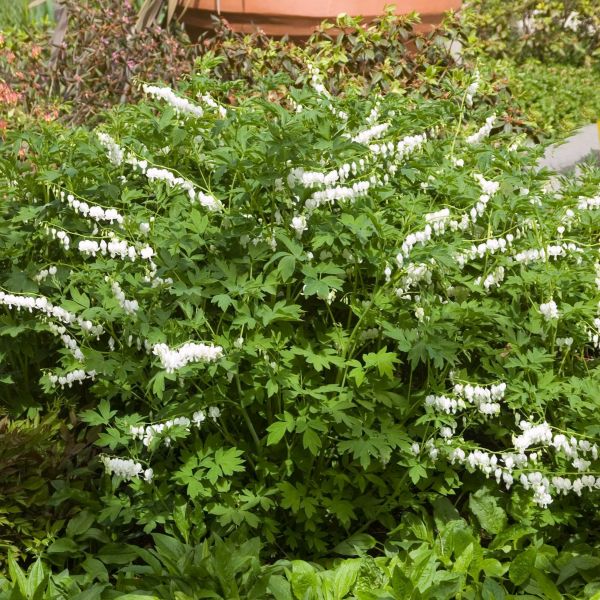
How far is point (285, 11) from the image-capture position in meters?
7.32

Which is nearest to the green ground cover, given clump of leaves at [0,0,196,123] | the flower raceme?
the flower raceme

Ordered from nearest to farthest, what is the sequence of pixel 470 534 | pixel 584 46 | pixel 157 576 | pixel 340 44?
pixel 157 576, pixel 470 534, pixel 340 44, pixel 584 46

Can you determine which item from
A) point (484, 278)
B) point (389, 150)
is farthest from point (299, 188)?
point (484, 278)

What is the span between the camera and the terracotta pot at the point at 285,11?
731 cm

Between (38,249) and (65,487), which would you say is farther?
(38,249)

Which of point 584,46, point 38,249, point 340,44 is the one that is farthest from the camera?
point 584,46

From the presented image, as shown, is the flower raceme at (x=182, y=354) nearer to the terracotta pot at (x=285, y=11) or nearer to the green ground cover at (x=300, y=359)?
the green ground cover at (x=300, y=359)

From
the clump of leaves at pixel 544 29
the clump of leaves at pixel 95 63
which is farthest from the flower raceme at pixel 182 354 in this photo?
the clump of leaves at pixel 544 29

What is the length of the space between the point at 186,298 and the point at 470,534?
1.33m

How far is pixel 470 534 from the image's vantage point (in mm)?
3641

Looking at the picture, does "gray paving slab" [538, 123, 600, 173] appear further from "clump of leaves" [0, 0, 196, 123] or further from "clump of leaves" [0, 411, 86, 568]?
"clump of leaves" [0, 411, 86, 568]

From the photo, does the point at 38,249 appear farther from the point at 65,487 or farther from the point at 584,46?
the point at 584,46

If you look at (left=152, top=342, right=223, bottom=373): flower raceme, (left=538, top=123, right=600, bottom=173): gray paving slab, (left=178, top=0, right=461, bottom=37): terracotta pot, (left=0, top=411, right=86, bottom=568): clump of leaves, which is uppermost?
(left=178, top=0, right=461, bottom=37): terracotta pot

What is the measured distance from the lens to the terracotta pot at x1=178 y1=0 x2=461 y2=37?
731 cm
